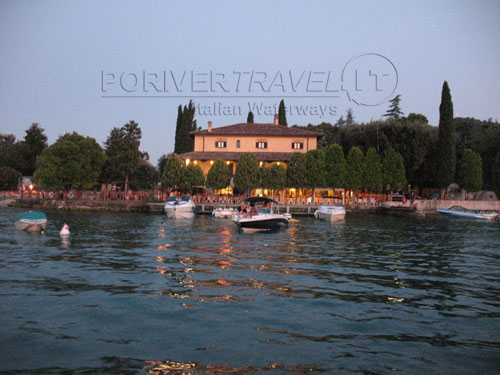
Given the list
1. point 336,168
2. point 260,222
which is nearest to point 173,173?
point 336,168

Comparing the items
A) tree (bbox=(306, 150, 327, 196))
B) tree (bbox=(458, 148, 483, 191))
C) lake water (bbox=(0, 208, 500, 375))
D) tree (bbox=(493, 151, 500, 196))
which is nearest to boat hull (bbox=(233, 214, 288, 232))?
lake water (bbox=(0, 208, 500, 375))

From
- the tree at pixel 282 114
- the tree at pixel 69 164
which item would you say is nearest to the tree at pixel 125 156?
the tree at pixel 69 164

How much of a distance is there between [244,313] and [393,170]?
61.8 metres

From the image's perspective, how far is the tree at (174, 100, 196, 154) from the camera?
8744 cm

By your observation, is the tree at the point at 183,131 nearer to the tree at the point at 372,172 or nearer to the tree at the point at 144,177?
the tree at the point at 144,177

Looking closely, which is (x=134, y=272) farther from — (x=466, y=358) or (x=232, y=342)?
(x=466, y=358)

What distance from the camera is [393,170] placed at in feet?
224

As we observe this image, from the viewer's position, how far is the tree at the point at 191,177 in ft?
209

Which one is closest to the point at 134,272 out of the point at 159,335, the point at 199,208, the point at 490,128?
the point at 159,335

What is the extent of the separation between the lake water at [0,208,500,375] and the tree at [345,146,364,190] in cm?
4608

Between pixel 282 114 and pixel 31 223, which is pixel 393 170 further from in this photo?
pixel 31 223

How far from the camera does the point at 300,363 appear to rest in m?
7.85

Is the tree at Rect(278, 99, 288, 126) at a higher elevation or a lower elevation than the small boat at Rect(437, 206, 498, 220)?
higher

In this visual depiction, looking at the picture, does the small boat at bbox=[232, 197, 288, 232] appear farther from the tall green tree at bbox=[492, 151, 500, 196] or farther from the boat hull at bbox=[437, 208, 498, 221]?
the tall green tree at bbox=[492, 151, 500, 196]
